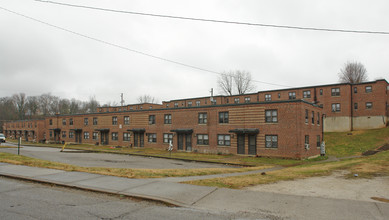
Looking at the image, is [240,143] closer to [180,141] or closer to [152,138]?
[180,141]

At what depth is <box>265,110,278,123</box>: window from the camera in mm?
28422

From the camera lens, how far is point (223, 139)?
3231cm

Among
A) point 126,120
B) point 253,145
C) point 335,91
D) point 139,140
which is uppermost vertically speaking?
point 335,91

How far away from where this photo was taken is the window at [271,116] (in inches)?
1119

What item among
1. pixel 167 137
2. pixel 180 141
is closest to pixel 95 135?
pixel 167 137

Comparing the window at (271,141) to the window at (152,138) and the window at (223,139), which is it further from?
the window at (152,138)

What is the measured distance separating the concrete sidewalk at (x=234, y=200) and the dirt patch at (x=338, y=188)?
2.82ft

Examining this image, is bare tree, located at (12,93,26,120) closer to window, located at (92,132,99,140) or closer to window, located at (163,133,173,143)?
window, located at (92,132,99,140)

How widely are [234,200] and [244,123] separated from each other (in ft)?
75.6

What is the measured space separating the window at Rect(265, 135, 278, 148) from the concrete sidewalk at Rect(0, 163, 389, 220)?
20380 mm

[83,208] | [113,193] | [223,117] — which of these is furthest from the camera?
[223,117]

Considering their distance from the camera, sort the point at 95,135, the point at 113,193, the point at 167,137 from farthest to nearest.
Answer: the point at 95,135, the point at 167,137, the point at 113,193

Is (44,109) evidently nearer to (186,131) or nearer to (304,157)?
(186,131)

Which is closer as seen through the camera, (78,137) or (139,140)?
(139,140)
